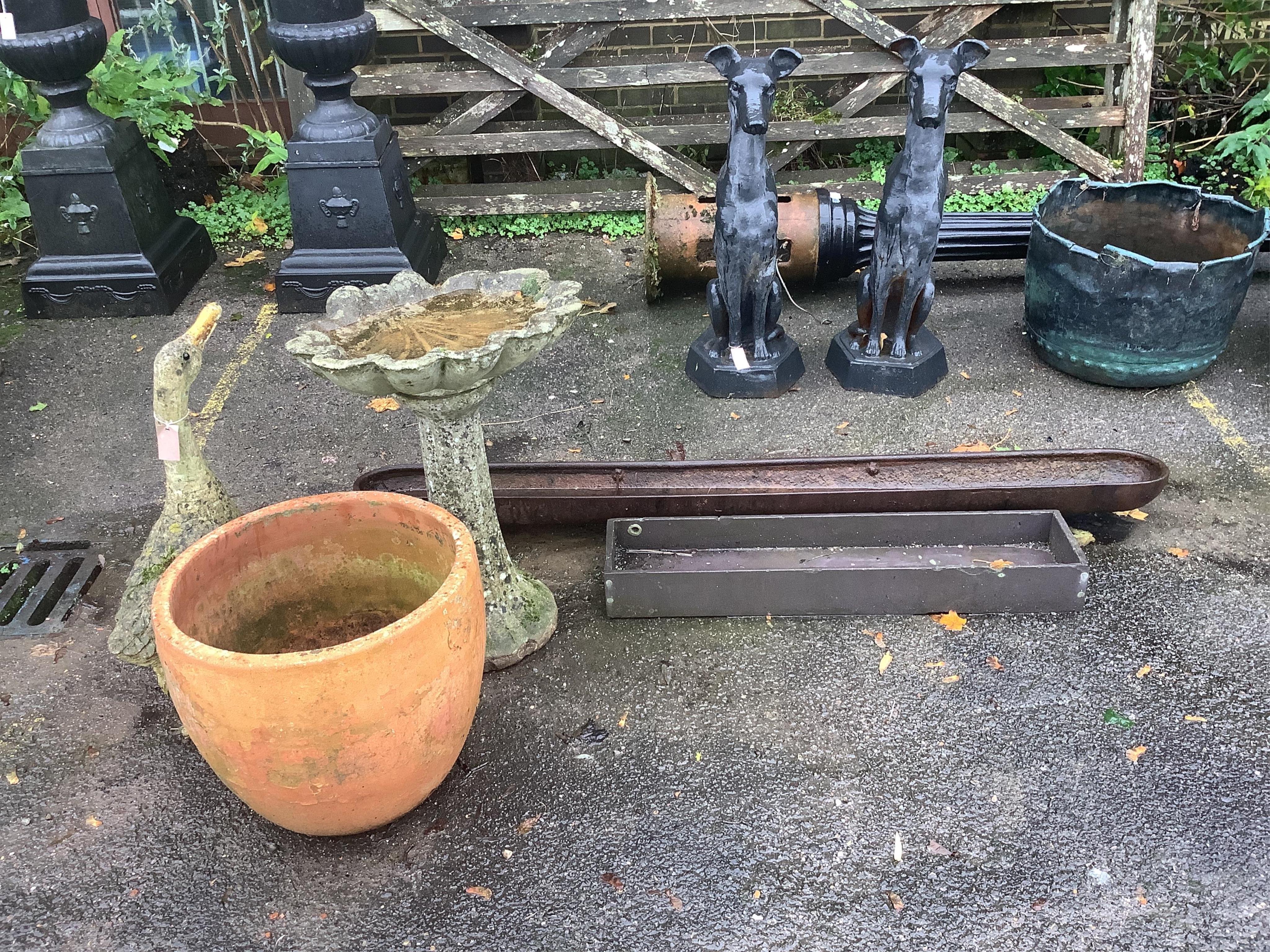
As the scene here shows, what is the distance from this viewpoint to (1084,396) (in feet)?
15.3

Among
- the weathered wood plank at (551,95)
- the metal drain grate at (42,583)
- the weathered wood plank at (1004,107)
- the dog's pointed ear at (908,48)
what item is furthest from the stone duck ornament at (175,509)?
the weathered wood plank at (1004,107)

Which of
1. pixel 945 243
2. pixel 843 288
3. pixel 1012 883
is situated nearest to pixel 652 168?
pixel 843 288

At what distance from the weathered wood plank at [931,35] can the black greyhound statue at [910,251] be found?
175cm

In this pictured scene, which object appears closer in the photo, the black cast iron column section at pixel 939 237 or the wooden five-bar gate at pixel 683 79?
the black cast iron column section at pixel 939 237

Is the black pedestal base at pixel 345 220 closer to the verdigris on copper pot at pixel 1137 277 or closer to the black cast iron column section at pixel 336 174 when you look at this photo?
the black cast iron column section at pixel 336 174

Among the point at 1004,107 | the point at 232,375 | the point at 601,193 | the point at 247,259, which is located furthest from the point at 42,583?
the point at 1004,107

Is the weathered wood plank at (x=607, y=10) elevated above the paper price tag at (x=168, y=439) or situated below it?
above

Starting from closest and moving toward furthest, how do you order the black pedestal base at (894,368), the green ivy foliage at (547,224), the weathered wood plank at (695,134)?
the black pedestal base at (894,368), the weathered wood plank at (695,134), the green ivy foliage at (547,224)

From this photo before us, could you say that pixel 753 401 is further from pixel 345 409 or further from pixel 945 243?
pixel 345 409

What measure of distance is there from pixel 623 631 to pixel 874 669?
2.83 ft

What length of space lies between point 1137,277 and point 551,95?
354 cm

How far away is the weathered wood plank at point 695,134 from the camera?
615cm

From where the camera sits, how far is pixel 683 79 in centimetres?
607

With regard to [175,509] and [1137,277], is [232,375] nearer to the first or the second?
[175,509]
